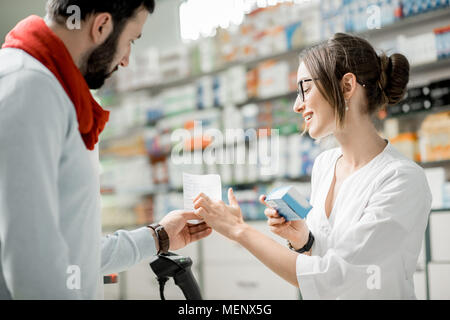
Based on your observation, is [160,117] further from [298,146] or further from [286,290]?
[286,290]

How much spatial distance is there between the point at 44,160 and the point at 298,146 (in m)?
3.28

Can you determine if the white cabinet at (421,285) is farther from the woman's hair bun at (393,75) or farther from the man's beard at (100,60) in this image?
the man's beard at (100,60)

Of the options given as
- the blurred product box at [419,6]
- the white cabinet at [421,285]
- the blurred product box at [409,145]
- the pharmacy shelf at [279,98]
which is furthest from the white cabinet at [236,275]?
the blurred product box at [419,6]

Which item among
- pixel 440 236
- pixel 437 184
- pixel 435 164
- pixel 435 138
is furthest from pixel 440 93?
pixel 440 236


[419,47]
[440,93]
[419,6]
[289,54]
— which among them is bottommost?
[440,93]

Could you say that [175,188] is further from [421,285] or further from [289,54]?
[421,285]

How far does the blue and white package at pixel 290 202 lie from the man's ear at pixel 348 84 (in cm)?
46

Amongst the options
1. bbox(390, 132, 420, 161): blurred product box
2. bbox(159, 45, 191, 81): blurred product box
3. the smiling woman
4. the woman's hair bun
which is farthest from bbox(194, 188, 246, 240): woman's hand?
bbox(159, 45, 191, 81): blurred product box

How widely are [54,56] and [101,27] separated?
19 centimetres

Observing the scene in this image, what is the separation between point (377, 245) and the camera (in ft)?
4.35

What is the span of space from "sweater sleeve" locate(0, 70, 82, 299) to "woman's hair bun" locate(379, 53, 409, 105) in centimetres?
122

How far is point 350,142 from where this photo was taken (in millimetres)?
1646
